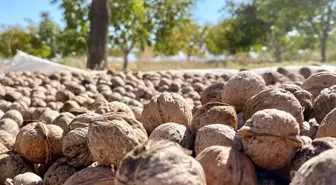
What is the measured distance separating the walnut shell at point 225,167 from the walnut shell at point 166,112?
2.83 feet

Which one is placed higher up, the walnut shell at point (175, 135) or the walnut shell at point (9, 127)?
the walnut shell at point (175, 135)

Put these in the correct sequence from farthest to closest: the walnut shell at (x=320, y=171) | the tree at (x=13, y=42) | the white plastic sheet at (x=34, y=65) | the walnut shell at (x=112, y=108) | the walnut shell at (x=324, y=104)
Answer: the tree at (x=13, y=42) → the white plastic sheet at (x=34, y=65) → the walnut shell at (x=112, y=108) → the walnut shell at (x=324, y=104) → the walnut shell at (x=320, y=171)

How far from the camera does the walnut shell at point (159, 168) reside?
1692mm

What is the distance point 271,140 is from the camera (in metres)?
2.26

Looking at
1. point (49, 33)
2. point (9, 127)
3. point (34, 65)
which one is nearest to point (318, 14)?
point (49, 33)

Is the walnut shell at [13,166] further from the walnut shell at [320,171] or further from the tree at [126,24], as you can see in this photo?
the tree at [126,24]

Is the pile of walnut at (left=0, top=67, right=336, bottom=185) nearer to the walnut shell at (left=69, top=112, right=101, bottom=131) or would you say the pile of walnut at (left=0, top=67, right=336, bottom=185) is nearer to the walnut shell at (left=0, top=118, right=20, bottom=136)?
the walnut shell at (left=69, top=112, right=101, bottom=131)

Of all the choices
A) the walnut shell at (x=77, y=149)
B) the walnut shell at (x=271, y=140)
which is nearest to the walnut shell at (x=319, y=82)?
the walnut shell at (x=271, y=140)

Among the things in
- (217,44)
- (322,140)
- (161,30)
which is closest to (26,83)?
(322,140)

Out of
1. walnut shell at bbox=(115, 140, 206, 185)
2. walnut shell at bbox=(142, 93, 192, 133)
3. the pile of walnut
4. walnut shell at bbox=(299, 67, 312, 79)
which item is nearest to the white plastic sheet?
walnut shell at bbox=(299, 67, 312, 79)

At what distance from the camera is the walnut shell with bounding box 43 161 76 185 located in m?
2.74

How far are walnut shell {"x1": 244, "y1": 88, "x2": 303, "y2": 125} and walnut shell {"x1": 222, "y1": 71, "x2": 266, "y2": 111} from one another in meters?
0.30

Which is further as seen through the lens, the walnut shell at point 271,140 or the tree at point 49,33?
the tree at point 49,33

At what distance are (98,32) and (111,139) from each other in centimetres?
1114
